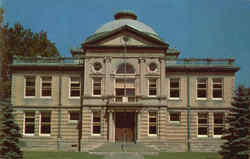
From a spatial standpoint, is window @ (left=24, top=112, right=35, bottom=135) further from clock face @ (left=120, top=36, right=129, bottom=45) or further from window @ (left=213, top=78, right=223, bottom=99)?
window @ (left=213, top=78, right=223, bottom=99)

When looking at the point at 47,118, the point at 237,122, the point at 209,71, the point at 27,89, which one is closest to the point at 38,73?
the point at 27,89

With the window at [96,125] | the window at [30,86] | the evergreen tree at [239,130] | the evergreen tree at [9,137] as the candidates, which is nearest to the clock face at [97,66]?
the window at [96,125]

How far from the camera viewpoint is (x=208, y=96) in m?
30.4

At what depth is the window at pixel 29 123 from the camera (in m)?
29.9

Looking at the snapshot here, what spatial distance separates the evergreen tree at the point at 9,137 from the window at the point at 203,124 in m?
18.6

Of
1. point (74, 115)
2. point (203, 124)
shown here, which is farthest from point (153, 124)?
point (74, 115)

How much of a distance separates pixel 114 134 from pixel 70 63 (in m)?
8.27

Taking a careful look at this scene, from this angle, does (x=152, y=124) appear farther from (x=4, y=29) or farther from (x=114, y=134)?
(x=4, y=29)

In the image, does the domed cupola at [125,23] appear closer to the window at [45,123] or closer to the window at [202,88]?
the window at [202,88]

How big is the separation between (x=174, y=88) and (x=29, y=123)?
14.3 meters

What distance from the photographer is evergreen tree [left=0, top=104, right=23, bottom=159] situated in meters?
15.9

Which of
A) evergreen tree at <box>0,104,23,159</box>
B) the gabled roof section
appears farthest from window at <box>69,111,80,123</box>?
evergreen tree at <box>0,104,23,159</box>

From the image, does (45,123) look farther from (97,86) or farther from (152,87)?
(152,87)

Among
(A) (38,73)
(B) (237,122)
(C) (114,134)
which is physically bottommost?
(C) (114,134)
